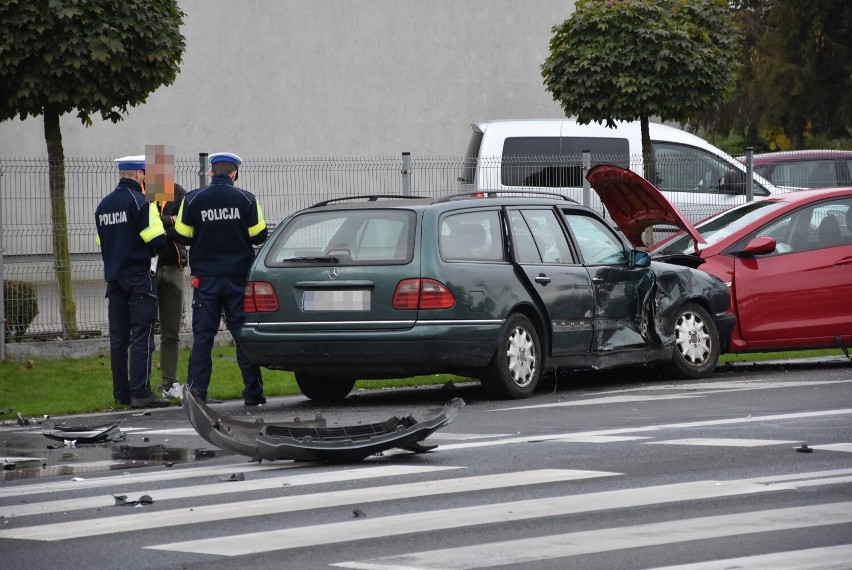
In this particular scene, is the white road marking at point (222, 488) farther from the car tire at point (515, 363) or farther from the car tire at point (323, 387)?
the car tire at point (323, 387)

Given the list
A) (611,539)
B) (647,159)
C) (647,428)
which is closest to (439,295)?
(647,428)

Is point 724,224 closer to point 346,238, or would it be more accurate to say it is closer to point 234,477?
point 346,238

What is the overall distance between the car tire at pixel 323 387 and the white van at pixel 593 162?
18.5ft

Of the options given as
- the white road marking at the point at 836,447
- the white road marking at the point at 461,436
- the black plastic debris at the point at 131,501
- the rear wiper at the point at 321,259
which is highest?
the rear wiper at the point at 321,259

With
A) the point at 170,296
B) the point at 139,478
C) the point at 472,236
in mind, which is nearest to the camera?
the point at 139,478

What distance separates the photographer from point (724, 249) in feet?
43.2

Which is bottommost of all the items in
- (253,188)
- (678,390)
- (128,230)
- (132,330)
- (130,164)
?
(678,390)

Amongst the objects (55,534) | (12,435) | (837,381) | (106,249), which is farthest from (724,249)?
(55,534)

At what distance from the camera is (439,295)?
34.9 feet

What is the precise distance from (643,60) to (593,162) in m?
1.48

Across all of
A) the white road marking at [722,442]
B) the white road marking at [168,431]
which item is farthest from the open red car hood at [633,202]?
the white road marking at [168,431]

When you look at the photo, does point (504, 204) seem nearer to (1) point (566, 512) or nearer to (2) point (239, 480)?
(2) point (239, 480)

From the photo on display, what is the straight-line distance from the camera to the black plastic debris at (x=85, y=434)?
30.9 ft

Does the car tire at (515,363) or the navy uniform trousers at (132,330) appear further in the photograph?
the navy uniform trousers at (132,330)
